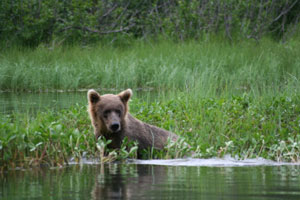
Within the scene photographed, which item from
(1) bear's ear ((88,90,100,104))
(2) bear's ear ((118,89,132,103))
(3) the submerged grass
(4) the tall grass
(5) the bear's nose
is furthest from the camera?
(4) the tall grass

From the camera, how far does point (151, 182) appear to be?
20.2ft

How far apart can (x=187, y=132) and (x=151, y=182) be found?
10.7 feet

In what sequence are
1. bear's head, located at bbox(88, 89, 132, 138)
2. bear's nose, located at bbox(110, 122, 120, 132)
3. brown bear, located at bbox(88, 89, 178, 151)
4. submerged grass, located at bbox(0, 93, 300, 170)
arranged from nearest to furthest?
submerged grass, located at bbox(0, 93, 300, 170) → bear's nose, located at bbox(110, 122, 120, 132) → bear's head, located at bbox(88, 89, 132, 138) → brown bear, located at bbox(88, 89, 178, 151)

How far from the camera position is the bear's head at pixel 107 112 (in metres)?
8.38

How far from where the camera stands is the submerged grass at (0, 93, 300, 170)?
302 inches

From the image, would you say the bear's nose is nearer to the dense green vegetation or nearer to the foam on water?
the dense green vegetation

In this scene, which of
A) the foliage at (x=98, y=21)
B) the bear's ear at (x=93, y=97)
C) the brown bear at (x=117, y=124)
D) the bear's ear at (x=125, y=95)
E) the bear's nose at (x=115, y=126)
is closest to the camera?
the bear's nose at (x=115, y=126)

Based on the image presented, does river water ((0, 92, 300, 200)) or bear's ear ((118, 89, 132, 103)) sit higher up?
bear's ear ((118, 89, 132, 103))

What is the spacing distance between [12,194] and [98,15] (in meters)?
22.7

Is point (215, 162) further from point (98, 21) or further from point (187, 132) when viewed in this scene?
point (98, 21)

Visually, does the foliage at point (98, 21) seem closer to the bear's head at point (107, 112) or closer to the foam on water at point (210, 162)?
the bear's head at point (107, 112)

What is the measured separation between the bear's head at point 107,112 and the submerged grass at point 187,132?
23 cm

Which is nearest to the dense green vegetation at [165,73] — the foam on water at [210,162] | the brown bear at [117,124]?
the foam on water at [210,162]

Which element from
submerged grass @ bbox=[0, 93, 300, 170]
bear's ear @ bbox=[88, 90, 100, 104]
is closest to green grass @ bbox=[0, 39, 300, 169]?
submerged grass @ bbox=[0, 93, 300, 170]
